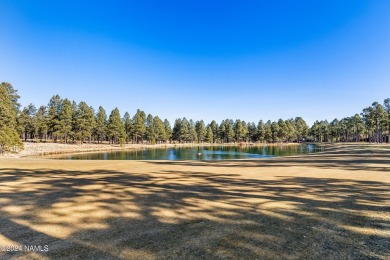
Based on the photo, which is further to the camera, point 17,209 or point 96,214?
point 17,209

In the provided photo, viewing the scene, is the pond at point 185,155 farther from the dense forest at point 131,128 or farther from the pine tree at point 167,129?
the pine tree at point 167,129

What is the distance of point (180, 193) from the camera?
24.5ft

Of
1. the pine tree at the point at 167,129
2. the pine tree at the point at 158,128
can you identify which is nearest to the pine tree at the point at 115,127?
the pine tree at the point at 158,128

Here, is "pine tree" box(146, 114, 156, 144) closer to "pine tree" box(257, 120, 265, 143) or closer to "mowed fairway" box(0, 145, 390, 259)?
"pine tree" box(257, 120, 265, 143)

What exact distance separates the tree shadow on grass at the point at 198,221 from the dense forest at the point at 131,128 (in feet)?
130

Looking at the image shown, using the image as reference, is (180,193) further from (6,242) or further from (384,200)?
(384,200)

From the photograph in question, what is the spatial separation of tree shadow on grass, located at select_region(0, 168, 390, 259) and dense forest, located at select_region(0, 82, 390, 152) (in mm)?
39482

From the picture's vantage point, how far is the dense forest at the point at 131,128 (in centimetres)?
6807

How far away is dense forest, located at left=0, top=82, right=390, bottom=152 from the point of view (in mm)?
68075

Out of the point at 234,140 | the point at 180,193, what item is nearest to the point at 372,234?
the point at 180,193

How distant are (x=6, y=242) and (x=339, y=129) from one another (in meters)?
142

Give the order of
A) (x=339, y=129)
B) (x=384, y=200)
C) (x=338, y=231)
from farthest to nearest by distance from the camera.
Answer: (x=339, y=129), (x=384, y=200), (x=338, y=231)

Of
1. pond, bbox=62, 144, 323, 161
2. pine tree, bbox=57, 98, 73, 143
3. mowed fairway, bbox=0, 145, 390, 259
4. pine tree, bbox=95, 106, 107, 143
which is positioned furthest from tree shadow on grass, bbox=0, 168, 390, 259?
pine tree, bbox=95, 106, 107, 143

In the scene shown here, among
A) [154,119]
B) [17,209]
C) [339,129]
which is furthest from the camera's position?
[339,129]
